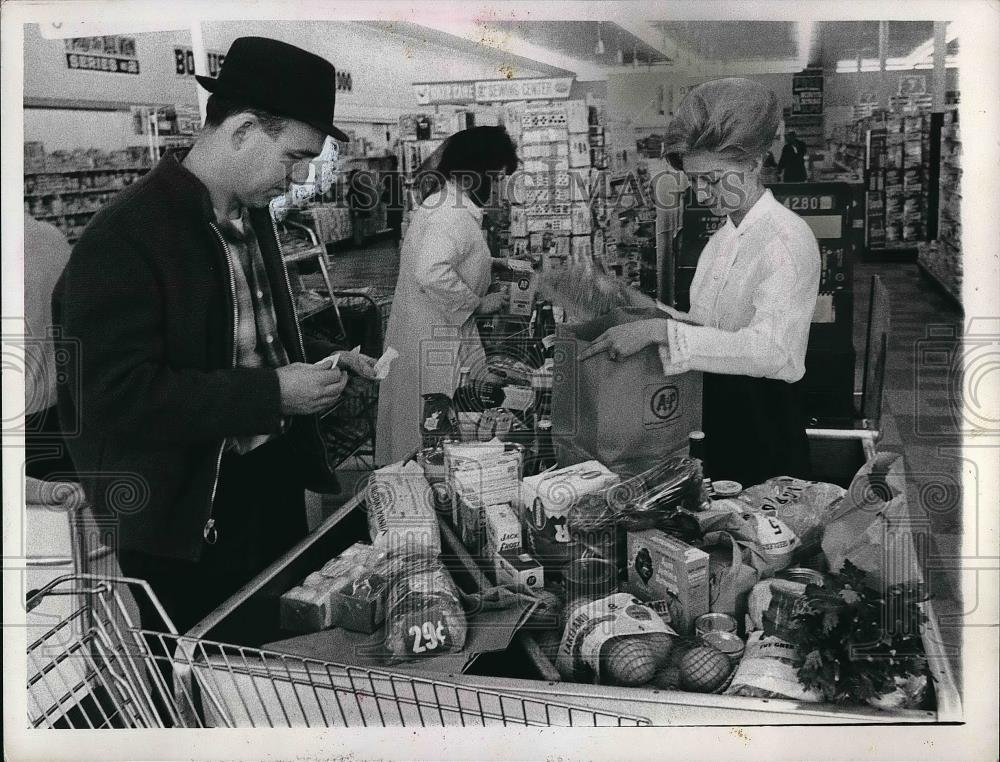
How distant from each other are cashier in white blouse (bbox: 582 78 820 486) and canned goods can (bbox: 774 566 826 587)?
1.27 feet

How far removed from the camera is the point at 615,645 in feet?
9.96

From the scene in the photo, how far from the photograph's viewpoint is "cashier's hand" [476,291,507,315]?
3.12 meters

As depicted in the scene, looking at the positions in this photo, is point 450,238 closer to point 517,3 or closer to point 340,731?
point 517,3

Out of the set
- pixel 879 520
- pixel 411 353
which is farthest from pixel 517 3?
pixel 879 520

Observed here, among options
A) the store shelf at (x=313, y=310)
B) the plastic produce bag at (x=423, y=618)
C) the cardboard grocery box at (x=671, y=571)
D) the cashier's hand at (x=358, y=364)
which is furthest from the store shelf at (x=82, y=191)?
the cardboard grocery box at (x=671, y=571)

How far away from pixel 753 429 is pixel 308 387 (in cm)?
123

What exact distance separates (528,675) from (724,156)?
1.50m

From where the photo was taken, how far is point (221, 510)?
10.2 feet

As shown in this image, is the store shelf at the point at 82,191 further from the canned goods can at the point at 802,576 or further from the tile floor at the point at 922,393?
the canned goods can at the point at 802,576

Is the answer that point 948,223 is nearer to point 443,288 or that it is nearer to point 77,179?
point 443,288

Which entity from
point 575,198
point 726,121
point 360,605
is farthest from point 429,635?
point 726,121

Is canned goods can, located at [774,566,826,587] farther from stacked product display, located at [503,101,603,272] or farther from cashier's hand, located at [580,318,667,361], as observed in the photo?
stacked product display, located at [503,101,603,272]

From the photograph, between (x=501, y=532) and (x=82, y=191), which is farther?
(x=501, y=532)

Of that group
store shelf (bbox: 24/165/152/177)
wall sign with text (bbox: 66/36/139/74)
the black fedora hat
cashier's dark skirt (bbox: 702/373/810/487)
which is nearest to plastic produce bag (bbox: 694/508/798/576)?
cashier's dark skirt (bbox: 702/373/810/487)
